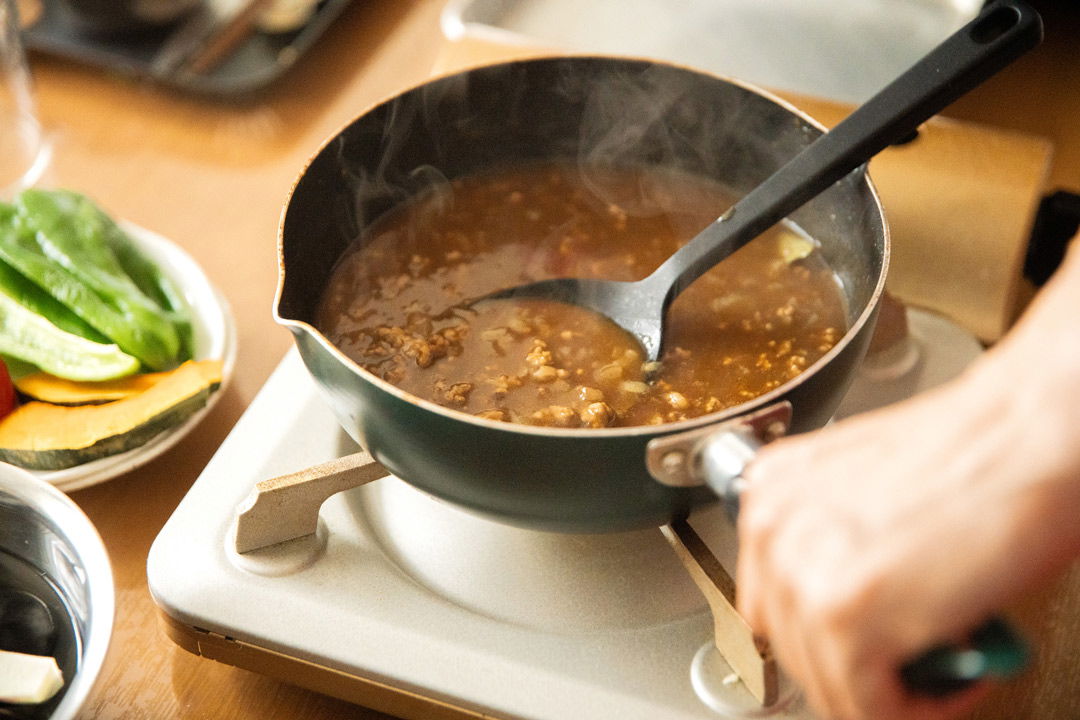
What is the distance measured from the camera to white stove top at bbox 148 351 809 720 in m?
0.76

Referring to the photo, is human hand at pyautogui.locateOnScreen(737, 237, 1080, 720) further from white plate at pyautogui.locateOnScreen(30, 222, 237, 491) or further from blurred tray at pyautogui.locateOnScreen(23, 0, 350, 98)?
blurred tray at pyautogui.locateOnScreen(23, 0, 350, 98)

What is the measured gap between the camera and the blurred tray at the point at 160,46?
1436 millimetres

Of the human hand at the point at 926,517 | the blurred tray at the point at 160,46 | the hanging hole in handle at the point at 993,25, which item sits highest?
the hanging hole in handle at the point at 993,25

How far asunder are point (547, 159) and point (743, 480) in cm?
61

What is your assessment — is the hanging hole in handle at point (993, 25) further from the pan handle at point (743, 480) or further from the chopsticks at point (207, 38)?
the chopsticks at point (207, 38)

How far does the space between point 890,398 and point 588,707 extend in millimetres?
437

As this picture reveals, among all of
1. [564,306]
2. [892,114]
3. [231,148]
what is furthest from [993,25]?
[231,148]

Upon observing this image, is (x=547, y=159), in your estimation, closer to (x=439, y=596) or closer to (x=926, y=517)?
(x=439, y=596)

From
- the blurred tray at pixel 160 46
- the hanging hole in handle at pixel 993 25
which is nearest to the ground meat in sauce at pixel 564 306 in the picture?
the hanging hole in handle at pixel 993 25

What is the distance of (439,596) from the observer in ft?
2.73

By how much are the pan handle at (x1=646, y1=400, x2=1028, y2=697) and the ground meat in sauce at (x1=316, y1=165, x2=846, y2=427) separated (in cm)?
16

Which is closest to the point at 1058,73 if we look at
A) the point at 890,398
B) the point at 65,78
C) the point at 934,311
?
the point at 934,311

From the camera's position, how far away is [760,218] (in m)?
0.87

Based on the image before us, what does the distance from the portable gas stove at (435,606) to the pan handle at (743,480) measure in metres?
0.14
